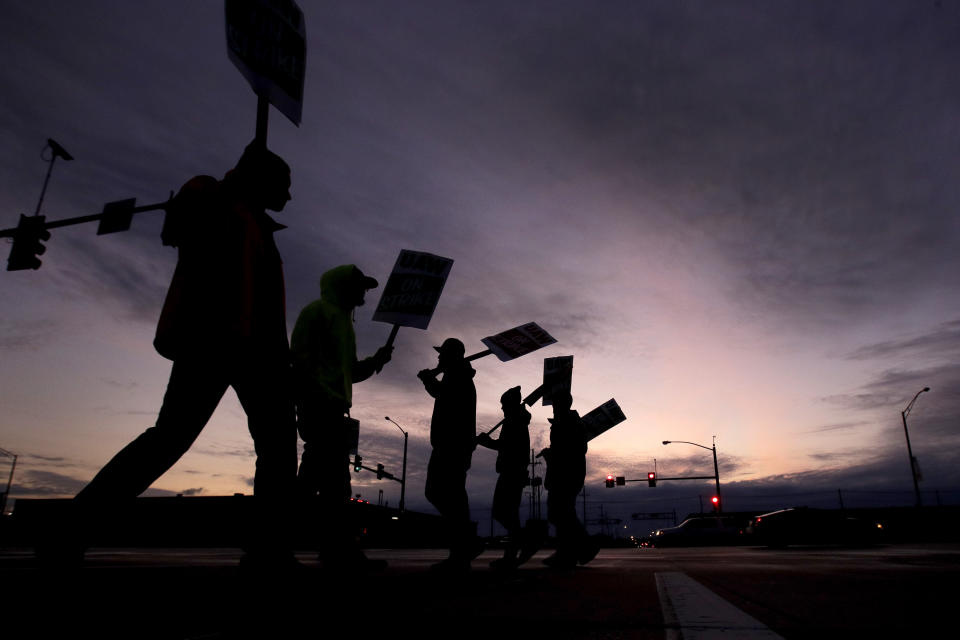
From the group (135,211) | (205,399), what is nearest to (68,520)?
(205,399)

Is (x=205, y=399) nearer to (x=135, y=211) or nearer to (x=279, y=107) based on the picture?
(x=279, y=107)

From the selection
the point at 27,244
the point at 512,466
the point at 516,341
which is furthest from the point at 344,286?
the point at 27,244

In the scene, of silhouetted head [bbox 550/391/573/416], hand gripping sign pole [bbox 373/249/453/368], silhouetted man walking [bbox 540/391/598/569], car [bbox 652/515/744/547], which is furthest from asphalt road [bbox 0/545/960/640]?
car [bbox 652/515/744/547]

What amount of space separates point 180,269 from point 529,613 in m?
2.06

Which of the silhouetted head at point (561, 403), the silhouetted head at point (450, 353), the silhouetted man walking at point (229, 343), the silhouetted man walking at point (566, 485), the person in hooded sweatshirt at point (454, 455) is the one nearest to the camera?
the silhouetted man walking at point (229, 343)

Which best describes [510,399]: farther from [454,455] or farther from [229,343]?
[229,343]

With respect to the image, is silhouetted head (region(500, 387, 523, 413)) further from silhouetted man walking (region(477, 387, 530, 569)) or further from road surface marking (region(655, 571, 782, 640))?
road surface marking (region(655, 571, 782, 640))

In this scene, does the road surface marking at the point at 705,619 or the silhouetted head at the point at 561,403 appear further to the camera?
the silhouetted head at the point at 561,403

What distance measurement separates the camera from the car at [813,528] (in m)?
21.3

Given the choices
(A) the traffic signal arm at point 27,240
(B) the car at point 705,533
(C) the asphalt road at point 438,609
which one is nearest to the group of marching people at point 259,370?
(C) the asphalt road at point 438,609

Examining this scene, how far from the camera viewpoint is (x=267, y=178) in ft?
9.88

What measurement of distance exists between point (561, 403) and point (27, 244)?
16004mm

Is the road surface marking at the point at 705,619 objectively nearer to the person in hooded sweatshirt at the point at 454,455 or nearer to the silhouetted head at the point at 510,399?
the person in hooded sweatshirt at the point at 454,455

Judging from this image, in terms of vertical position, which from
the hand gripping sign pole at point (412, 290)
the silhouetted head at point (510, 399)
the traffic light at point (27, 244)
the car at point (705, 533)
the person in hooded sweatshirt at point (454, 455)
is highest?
the traffic light at point (27, 244)
